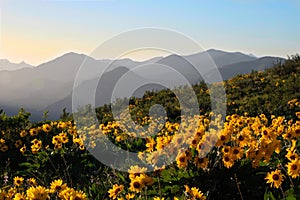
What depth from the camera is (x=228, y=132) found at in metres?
4.66

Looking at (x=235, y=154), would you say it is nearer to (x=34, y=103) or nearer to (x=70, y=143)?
(x=70, y=143)

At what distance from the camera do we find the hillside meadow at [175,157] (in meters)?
4.21

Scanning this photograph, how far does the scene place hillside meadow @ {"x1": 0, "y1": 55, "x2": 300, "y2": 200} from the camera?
4.21 metres

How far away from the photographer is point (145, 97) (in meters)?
19.0

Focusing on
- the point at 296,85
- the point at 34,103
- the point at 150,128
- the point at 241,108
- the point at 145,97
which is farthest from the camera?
the point at 34,103

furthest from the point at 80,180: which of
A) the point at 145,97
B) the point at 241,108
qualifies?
the point at 145,97

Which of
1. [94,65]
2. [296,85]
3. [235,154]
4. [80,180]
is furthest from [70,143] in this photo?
[296,85]

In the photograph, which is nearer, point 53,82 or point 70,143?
point 70,143

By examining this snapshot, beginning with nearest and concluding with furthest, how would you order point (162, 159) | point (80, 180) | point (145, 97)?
point (162, 159), point (80, 180), point (145, 97)

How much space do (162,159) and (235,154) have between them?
820mm

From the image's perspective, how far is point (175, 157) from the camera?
472 centimetres

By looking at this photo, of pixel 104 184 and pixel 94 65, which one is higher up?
pixel 94 65

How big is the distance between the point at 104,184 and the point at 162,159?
1557mm

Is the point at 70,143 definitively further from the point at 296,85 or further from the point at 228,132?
the point at 296,85
